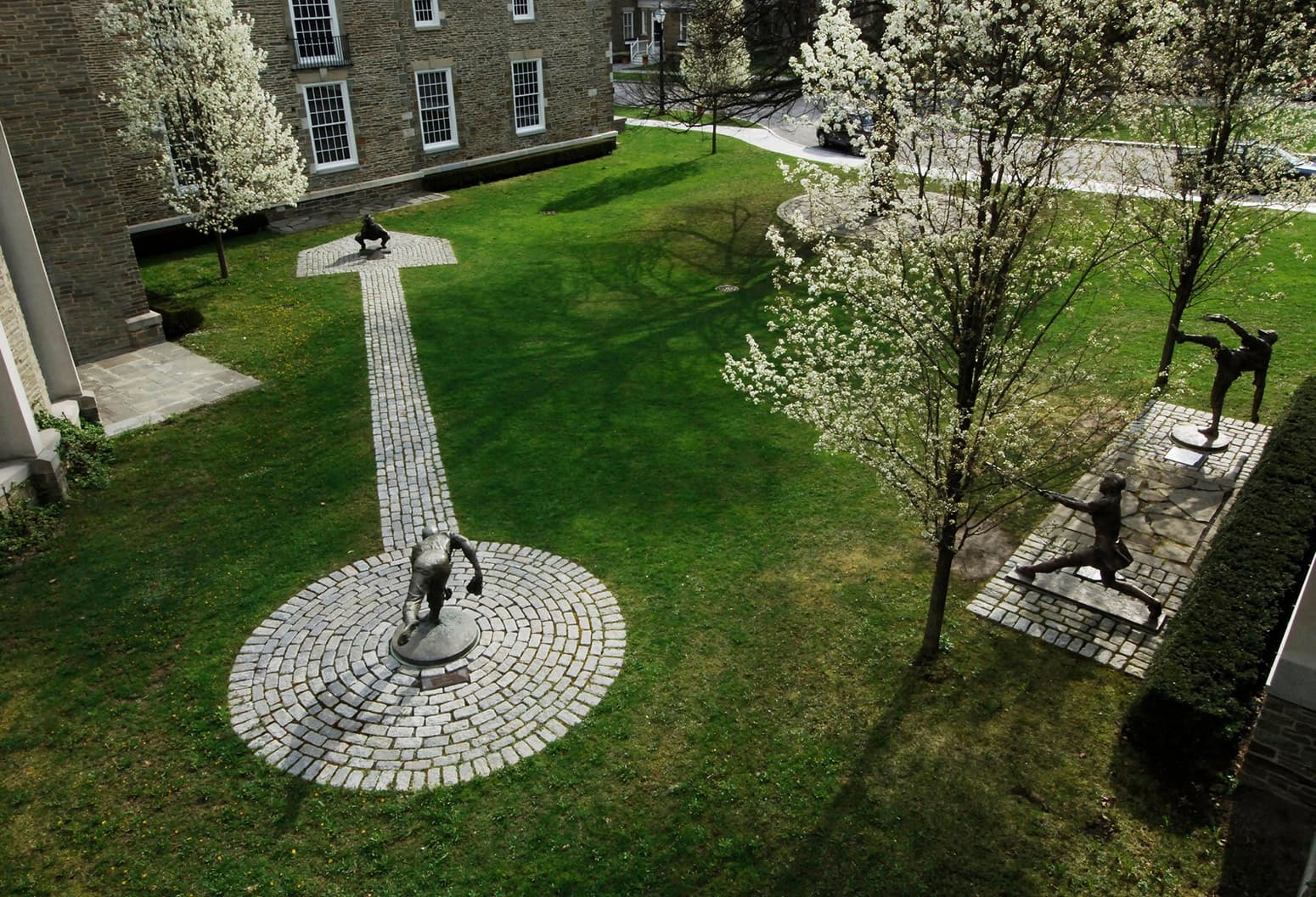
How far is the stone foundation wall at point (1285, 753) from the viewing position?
765 centimetres

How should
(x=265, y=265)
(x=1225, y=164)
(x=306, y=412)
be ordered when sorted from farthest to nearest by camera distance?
(x=265, y=265) → (x=306, y=412) → (x=1225, y=164)

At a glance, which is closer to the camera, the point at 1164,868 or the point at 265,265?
the point at 1164,868

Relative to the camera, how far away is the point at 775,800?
821 centimetres

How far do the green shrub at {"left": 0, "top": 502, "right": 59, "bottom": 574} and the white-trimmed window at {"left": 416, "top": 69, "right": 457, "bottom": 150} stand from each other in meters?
20.4

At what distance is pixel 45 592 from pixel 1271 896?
→ 13.8 metres

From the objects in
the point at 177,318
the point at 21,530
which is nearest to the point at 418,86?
the point at 177,318

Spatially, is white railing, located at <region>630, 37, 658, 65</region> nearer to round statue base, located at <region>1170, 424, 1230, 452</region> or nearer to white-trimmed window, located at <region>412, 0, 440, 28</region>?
white-trimmed window, located at <region>412, 0, 440, 28</region>

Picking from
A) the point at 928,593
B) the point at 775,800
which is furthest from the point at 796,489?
the point at 775,800

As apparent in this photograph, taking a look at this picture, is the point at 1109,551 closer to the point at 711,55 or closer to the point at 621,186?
the point at 621,186

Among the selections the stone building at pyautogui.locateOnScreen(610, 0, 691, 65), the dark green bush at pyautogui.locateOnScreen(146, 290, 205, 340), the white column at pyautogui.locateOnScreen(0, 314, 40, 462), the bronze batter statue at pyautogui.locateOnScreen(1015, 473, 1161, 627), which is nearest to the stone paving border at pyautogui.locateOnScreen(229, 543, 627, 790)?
the white column at pyautogui.locateOnScreen(0, 314, 40, 462)

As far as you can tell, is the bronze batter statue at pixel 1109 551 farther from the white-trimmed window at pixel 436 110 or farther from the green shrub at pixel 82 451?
the white-trimmed window at pixel 436 110

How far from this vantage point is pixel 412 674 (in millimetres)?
9656

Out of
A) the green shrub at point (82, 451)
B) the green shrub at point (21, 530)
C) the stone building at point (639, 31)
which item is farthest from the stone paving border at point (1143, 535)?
the stone building at point (639, 31)

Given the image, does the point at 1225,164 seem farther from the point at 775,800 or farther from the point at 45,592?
the point at 45,592
